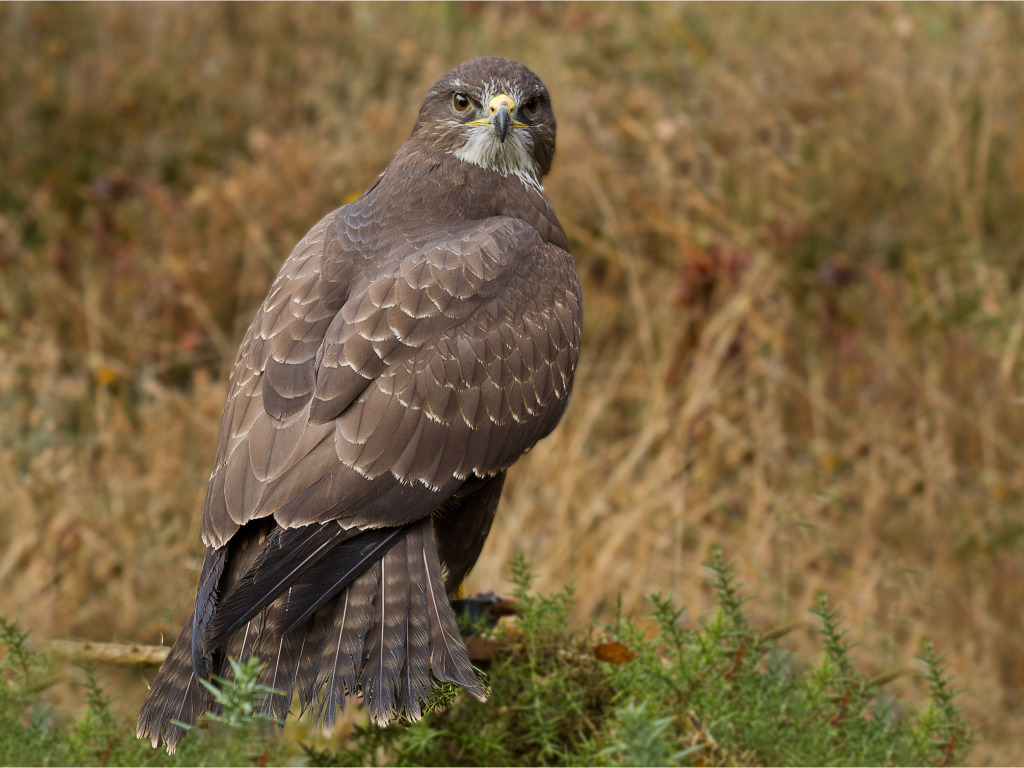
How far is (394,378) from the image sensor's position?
2.83m

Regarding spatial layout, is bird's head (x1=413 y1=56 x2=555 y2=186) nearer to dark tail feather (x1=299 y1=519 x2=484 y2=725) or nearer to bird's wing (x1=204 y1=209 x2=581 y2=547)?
bird's wing (x1=204 y1=209 x2=581 y2=547)

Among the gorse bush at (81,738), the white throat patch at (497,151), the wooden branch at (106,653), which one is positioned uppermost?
the white throat patch at (497,151)

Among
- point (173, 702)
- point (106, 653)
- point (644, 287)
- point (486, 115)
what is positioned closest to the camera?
point (173, 702)

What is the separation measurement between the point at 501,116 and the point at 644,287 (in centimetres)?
313

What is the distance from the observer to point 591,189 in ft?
20.6

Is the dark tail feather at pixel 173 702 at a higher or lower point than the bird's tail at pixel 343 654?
lower

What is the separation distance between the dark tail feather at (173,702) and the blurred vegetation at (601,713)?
0.20 feet

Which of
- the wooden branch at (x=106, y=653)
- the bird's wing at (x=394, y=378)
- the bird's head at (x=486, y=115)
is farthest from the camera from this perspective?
the bird's head at (x=486, y=115)

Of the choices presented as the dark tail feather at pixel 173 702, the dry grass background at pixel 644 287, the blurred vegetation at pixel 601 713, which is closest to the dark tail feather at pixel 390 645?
the blurred vegetation at pixel 601 713

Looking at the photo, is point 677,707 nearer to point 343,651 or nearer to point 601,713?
point 601,713

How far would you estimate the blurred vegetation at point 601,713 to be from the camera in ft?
8.87

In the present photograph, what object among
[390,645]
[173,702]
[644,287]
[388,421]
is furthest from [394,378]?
[644,287]

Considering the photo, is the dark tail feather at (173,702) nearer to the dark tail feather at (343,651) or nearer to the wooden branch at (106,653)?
the dark tail feather at (343,651)

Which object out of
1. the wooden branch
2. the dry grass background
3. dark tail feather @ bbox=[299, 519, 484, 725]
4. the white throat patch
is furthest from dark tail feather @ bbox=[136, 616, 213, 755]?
the dry grass background
